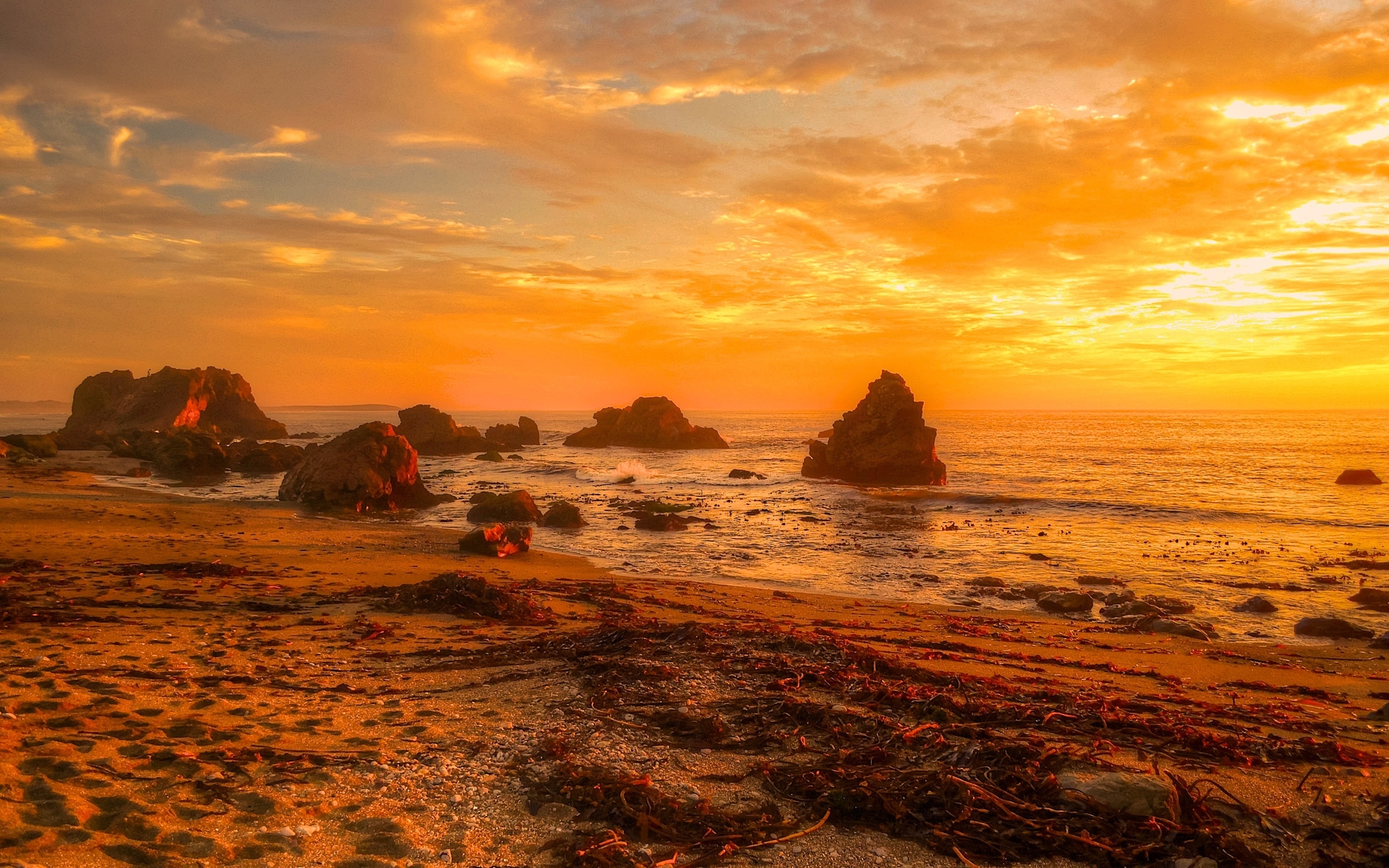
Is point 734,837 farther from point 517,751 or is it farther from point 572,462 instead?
point 572,462

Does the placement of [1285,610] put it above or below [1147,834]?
below

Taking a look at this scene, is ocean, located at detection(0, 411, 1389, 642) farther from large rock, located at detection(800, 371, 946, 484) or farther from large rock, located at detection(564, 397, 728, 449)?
large rock, located at detection(564, 397, 728, 449)

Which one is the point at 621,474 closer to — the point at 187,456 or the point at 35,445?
the point at 187,456

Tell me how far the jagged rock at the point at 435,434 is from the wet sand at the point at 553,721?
5191 centimetres

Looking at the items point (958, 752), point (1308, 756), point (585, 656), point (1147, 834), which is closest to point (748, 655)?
point (585, 656)

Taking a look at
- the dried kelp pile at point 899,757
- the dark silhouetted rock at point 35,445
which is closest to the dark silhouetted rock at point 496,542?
the dried kelp pile at point 899,757

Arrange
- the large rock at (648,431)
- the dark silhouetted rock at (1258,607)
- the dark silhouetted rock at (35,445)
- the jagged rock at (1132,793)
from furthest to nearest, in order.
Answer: the large rock at (648,431), the dark silhouetted rock at (35,445), the dark silhouetted rock at (1258,607), the jagged rock at (1132,793)

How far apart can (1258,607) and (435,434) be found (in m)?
61.3

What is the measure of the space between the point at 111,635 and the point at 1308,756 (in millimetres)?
12667

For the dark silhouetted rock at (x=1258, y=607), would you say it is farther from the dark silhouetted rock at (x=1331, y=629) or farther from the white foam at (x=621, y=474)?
the white foam at (x=621, y=474)

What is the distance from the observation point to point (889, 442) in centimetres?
4328

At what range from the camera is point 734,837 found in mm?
4523

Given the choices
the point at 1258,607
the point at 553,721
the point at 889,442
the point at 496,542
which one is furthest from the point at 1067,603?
the point at 889,442

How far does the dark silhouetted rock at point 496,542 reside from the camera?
18312mm
